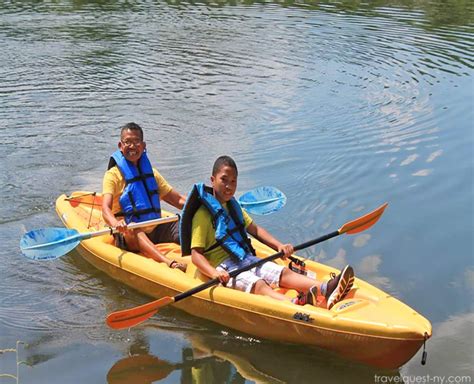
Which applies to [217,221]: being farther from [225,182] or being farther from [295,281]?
[295,281]

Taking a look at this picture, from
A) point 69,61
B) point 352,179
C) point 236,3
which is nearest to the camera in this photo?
point 352,179

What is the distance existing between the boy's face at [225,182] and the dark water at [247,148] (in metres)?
0.98

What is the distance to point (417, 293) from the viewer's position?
5.41 metres

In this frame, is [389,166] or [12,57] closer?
[389,166]

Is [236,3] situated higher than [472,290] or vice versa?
[236,3]

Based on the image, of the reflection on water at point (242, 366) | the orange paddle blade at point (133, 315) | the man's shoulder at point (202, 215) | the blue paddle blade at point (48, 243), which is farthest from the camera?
the blue paddle blade at point (48, 243)

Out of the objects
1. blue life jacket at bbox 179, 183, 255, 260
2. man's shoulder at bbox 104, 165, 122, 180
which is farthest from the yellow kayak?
man's shoulder at bbox 104, 165, 122, 180

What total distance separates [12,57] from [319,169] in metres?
8.02

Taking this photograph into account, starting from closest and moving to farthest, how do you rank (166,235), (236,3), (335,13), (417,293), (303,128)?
1. (417,293)
2. (166,235)
3. (303,128)
4. (335,13)
5. (236,3)

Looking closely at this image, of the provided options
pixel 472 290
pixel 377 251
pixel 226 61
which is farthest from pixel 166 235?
pixel 226 61

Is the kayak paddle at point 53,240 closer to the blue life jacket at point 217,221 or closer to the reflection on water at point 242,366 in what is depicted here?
the blue life jacket at point 217,221

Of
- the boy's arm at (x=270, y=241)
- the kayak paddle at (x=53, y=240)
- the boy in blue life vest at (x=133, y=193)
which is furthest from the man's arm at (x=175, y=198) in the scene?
the boy's arm at (x=270, y=241)

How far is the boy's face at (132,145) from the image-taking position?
578 centimetres

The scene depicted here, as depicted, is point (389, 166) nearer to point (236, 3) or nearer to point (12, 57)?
point (12, 57)
